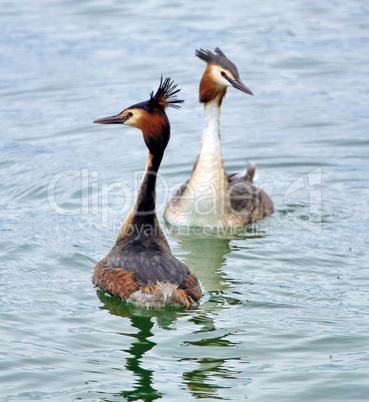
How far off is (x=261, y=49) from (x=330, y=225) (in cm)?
783

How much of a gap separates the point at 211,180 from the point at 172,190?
4.16ft

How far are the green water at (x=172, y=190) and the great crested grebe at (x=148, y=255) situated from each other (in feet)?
0.53

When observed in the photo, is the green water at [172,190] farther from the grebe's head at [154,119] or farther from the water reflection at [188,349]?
the grebe's head at [154,119]

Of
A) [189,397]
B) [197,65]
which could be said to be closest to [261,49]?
[197,65]

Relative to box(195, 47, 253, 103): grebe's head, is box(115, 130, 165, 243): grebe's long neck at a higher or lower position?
lower

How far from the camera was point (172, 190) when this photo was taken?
11047mm

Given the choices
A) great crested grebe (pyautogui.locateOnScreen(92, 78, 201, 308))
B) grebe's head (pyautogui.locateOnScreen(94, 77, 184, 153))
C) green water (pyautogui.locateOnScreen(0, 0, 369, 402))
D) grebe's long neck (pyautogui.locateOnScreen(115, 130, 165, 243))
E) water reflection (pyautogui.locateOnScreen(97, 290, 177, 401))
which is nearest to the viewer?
water reflection (pyautogui.locateOnScreen(97, 290, 177, 401))

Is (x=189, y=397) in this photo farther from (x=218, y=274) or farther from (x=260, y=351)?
(x=218, y=274)

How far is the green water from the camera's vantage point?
662cm

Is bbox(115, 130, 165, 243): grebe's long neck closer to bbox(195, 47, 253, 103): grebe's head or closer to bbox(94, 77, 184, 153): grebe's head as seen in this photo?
bbox(94, 77, 184, 153): grebe's head

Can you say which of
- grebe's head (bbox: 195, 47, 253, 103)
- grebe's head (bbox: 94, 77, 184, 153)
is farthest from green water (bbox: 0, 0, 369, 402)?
grebe's head (bbox: 195, 47, 253, 103)

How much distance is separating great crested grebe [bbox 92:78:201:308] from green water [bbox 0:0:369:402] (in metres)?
0.16

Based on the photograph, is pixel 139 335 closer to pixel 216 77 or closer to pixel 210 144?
pixel 210 144

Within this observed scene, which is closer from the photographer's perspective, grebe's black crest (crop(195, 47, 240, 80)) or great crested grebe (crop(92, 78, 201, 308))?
great crested grebe (crop(92, 78, 201, 308))
